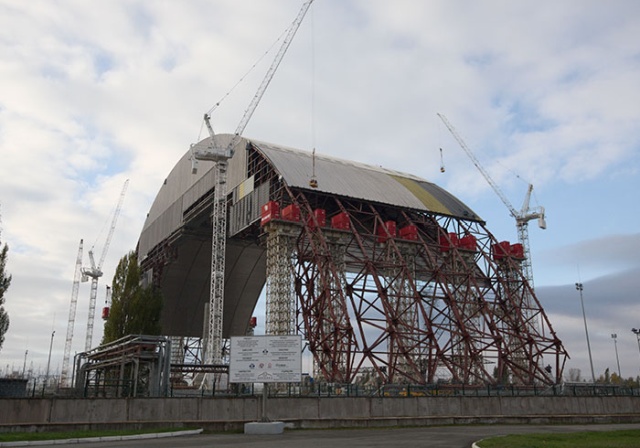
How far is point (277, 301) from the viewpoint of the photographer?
49.7 meters

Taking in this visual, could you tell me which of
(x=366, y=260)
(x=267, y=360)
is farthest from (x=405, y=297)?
(x=267, y=360)

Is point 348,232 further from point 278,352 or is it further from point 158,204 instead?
point 158,204

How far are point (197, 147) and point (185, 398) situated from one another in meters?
42.0

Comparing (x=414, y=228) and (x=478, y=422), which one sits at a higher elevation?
(x=414, y=228)

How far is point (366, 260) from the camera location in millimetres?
51656

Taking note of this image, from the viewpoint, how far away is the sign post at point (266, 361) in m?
27.0

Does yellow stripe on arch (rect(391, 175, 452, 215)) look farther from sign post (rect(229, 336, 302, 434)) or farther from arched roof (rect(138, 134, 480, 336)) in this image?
sign post (rect(229, 336, 302, 434))

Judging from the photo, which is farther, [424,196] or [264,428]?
[424,196]

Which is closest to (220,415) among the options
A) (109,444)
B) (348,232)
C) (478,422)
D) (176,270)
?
(109,444)

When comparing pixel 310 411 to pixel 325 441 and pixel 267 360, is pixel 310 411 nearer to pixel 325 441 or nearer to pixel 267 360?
pixel 267 360

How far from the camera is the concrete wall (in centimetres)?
2744

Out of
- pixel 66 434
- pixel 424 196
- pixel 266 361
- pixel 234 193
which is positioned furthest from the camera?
pixel 424 196

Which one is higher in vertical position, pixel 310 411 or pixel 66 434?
pixel 310 411

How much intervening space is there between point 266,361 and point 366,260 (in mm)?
25421
